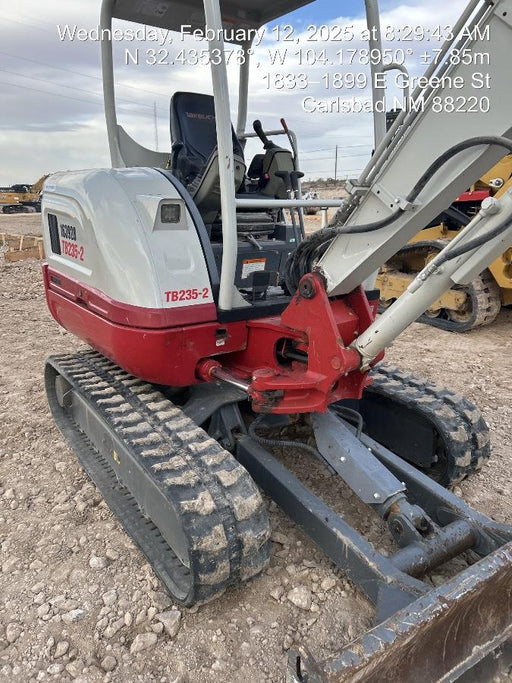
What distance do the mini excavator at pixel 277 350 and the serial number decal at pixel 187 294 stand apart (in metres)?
0.01

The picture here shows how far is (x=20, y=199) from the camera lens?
113 ft

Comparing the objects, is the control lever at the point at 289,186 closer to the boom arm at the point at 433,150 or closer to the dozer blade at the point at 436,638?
the boom arm at the point at 433,150

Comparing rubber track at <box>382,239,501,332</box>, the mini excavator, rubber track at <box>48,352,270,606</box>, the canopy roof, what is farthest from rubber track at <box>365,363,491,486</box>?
rubber track at <box>382,239,501,332</box>

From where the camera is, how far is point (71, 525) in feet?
9.75

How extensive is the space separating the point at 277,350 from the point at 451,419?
1.12 meters

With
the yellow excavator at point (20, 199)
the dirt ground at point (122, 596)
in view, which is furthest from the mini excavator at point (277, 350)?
the yellow excavator at point (20, 199)

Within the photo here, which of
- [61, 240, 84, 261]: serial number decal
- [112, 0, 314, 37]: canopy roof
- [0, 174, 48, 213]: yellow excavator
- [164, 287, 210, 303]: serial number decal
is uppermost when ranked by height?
[112, 0, 314, 37]: canopy roof

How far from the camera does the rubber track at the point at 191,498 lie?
Answer: 86.4 inches

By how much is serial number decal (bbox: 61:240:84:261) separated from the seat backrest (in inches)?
37.2

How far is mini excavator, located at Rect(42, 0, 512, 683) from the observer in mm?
1977

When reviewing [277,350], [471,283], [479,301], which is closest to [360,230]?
[277,350]

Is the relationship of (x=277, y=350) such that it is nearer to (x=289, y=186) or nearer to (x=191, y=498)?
(x=191, y=498)

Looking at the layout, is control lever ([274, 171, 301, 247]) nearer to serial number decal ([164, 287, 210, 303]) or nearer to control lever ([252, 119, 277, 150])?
control lever ([252, 119, 277, 150])

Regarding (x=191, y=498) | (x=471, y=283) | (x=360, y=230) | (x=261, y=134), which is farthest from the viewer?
(x=471, y=283)
